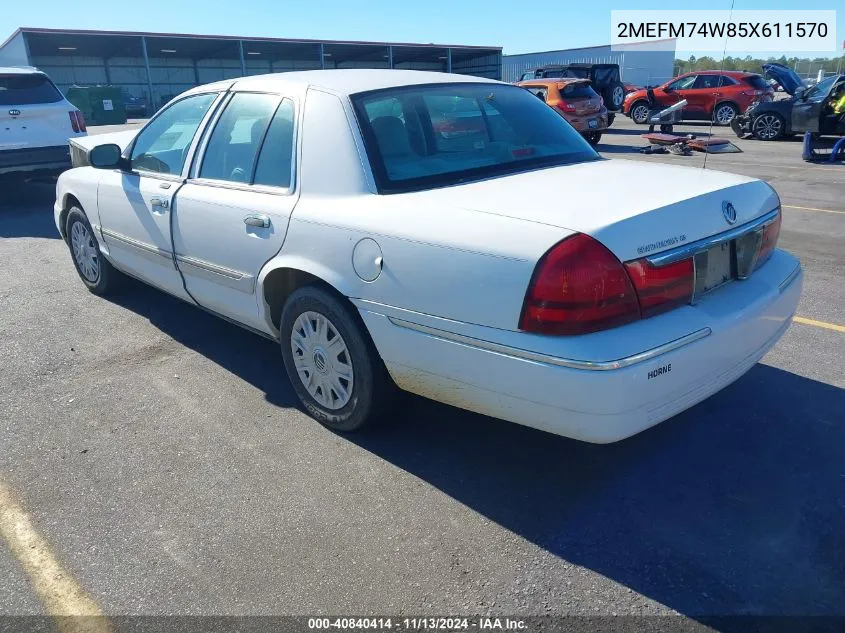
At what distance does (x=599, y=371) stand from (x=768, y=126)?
16.5 meters

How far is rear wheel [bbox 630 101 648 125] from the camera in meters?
22.4

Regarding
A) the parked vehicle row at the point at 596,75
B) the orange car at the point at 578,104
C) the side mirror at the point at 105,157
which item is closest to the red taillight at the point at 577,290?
the side mirror at the point at 105,157

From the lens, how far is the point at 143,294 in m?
5.63

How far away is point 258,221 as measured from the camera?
3.38 metres

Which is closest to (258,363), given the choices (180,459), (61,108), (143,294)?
(180,459)

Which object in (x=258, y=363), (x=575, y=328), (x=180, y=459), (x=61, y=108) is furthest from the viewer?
(x=61, y=108)

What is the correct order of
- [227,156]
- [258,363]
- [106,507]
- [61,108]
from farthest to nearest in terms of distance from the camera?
[61,108] → [258,363] → [227,156] → [106,507]

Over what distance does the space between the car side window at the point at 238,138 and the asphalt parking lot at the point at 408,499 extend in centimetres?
118

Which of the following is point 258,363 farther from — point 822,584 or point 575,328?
point 822,584

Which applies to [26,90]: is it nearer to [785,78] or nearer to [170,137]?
[170,137]

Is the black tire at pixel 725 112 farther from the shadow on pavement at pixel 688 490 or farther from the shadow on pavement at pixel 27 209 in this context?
the shadow on pavement at pixel 688 490

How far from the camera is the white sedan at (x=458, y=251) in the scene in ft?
7.98

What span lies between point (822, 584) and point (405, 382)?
5.45 ft

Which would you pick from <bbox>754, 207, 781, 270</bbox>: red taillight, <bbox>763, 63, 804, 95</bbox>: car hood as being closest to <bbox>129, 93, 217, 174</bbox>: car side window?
<bbox>754, 207, 781, 270</bbox>: red taillight
